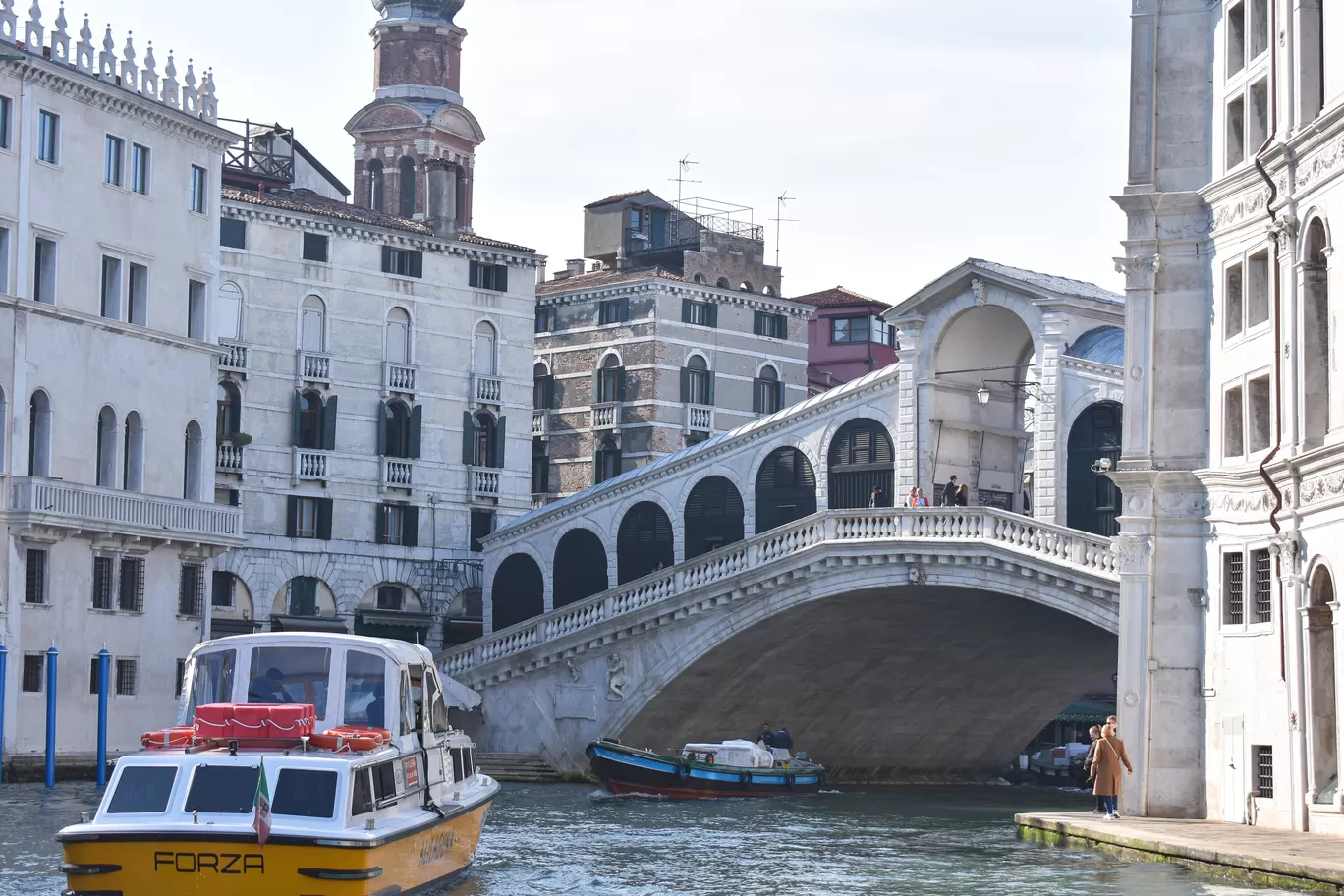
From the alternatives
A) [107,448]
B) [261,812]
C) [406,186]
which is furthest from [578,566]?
[261,812]

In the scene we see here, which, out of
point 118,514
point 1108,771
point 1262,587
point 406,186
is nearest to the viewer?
point 1262,587

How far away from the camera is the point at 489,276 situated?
185 feet

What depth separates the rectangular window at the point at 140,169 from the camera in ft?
145

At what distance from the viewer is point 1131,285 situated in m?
30.5

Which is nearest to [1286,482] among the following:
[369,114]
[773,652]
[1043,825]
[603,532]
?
[1043,825]

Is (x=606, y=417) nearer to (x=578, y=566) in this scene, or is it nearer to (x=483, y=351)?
(x=483, y=351)

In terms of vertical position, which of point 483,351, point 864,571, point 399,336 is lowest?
point 864,571

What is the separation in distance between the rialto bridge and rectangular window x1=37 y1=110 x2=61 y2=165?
14.1 m

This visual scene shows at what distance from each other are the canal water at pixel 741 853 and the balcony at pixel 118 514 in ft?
16.9

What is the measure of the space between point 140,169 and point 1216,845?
91.2 ft

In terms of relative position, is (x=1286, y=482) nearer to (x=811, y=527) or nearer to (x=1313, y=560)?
(x=1313, y=560)

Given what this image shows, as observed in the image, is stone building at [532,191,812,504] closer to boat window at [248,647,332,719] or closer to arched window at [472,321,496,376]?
arched window at [472,321,496,376]

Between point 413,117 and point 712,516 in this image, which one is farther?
point 413,117

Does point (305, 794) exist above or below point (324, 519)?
below
